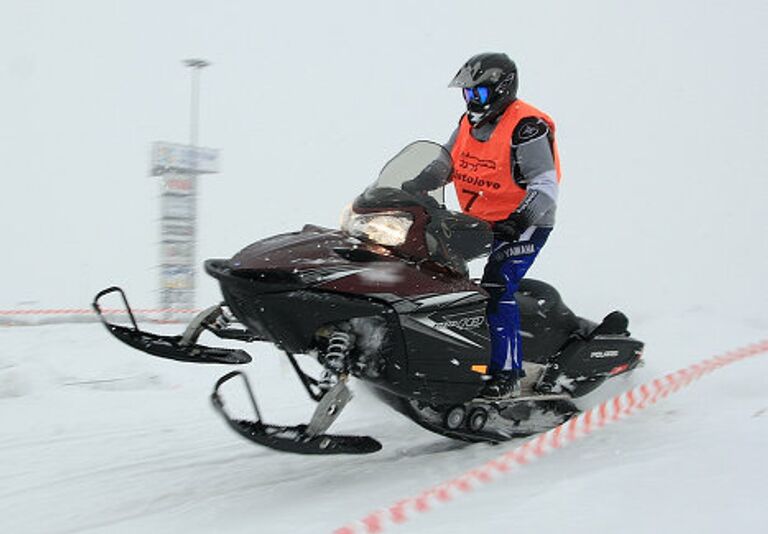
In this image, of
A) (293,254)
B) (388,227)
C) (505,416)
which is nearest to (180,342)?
(293,254)

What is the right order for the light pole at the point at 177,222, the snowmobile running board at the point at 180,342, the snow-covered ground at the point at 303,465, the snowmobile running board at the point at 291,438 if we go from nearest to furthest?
the snow-covered ground at the point at 303,465 → the snowmobile running board at the point at 291,438 → the snowmobile running board at the point at 180,342 → the light pole at the point at 177,222

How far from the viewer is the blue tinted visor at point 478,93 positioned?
4.42 metres

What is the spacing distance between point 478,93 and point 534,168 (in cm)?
51

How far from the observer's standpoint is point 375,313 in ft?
12.5

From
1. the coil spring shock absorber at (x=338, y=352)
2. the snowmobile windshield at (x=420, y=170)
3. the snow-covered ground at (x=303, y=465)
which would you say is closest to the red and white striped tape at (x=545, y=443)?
the snow-covered ground at (x=303, y=465)

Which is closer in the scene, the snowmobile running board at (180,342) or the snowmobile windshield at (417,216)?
the snowmobile windshield at (417,216)

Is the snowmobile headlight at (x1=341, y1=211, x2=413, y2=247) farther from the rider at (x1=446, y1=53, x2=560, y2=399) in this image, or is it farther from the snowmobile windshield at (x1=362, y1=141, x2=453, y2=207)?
the rider at (x1=446, y1=53, x2=560, y2=399)

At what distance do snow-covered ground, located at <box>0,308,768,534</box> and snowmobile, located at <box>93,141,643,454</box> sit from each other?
34 cm

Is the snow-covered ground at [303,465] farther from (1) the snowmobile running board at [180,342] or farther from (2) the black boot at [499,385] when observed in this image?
(1) the snowmobile running board at [180,342]

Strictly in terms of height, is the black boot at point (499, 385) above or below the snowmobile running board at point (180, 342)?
below

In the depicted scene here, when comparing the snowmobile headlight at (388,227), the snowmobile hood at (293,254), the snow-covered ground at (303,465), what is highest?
the snowmobile headlight at (388,227)

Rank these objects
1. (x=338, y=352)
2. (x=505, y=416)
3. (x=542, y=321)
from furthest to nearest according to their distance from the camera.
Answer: (x=542, y=321), (x=505, y=416), (x=338, y=352)

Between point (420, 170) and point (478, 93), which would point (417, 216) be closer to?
point (420, 170)

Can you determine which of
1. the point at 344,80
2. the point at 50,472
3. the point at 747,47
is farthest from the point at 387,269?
the point at 344,80
